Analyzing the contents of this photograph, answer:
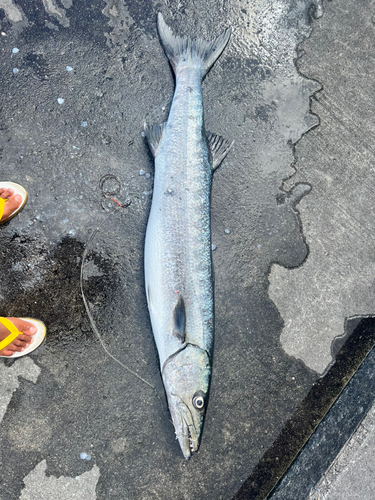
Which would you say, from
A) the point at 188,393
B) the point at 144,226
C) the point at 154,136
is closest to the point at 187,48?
the point at 154,136

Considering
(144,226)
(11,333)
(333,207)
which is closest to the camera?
(11,333)

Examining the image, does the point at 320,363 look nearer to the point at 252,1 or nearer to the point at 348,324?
the point at 348,324

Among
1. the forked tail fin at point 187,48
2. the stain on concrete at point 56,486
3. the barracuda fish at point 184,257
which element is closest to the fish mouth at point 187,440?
the barracuda fish at point 184,257

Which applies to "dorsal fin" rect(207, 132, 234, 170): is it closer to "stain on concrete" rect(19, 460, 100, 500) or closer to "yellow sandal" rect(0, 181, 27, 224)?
"yellow sandal" rect(0, 181, 27, 224)

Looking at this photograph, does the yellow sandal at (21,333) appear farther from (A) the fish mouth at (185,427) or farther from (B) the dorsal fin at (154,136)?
(B) the dorsal fin at (154,136)

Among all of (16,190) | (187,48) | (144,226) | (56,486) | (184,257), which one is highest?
(187,48)

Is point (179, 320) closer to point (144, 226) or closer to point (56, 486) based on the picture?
point (144, 226)
